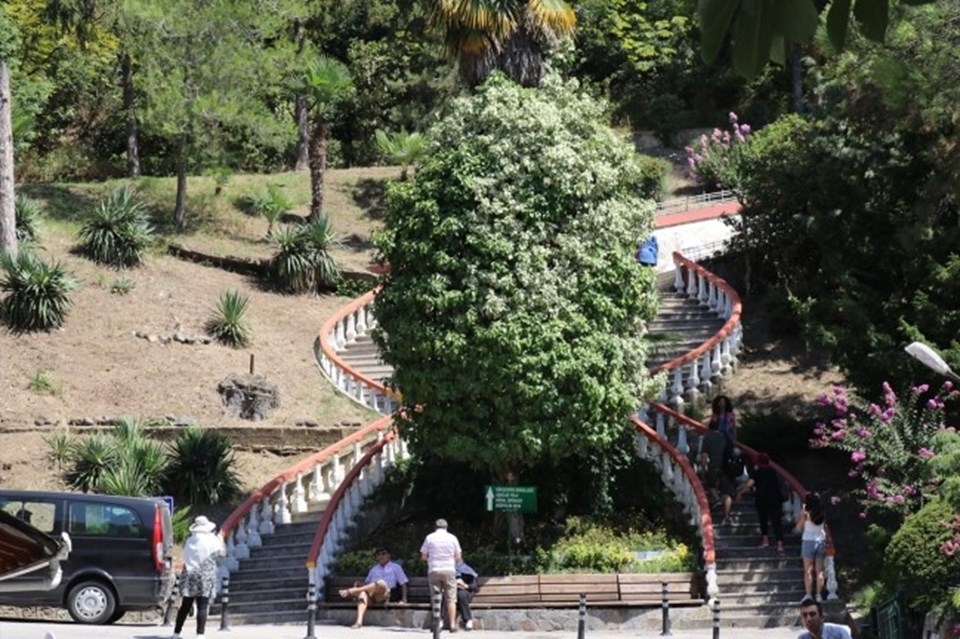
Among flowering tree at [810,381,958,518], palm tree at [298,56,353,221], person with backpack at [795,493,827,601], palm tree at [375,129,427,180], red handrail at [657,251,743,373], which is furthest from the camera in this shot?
palm tree at [375,129,427,180]

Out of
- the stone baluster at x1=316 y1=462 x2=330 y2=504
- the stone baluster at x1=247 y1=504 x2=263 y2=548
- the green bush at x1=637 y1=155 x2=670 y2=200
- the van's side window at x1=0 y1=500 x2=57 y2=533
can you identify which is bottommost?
the van's side window at x1=0 y1=500 x2=57 y2=533

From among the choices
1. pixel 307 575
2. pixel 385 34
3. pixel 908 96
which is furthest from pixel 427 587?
pixel 385 34

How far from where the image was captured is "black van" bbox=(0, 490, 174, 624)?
77.7 ft

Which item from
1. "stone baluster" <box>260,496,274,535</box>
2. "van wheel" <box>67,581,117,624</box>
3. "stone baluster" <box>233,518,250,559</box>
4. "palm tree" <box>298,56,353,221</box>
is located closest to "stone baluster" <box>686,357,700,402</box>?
"stone baluster" <box>260,496,274,535</box>

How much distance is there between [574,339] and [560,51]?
6855 millimetres

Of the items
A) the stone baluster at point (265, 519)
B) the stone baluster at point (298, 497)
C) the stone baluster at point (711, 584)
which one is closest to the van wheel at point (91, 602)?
the stone baluster at point (265, 519)

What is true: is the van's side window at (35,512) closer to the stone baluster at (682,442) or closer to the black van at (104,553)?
the black van at (104,553)

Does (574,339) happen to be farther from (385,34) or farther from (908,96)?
(385,34)

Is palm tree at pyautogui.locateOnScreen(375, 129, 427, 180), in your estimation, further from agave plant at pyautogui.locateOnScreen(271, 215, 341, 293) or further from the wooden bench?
the wooden bench

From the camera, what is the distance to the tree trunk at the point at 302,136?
5181 centimetres

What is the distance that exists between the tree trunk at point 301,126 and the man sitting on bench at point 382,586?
26.2 meters

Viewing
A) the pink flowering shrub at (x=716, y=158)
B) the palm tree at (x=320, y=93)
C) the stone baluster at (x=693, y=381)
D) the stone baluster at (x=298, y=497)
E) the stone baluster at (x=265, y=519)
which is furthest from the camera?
the palm tree at (x=320, y=93)


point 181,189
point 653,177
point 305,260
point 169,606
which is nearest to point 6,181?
point 305,260

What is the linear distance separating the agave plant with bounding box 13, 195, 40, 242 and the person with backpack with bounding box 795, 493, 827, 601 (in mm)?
21203
